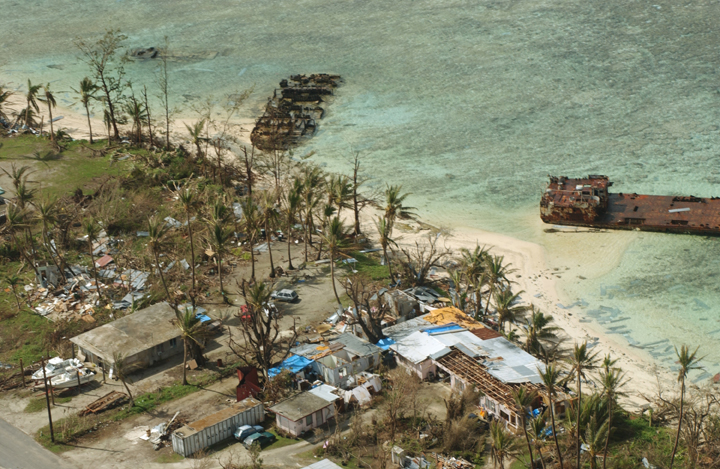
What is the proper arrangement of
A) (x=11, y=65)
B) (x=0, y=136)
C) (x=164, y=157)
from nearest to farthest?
1. (x=164, y=157)
2. (x=0, y=136)
3. (x=11, y=65)

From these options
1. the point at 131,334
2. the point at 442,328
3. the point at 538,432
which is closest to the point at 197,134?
the point at 131,334

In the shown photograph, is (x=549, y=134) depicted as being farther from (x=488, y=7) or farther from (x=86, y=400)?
(x=86, y=400)

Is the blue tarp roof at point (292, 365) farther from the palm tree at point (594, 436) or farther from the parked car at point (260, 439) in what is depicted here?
the palm tree at point (594, 436)

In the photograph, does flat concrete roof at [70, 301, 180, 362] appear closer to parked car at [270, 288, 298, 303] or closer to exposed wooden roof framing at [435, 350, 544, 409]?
parked car at [270, 288, 298, 303]

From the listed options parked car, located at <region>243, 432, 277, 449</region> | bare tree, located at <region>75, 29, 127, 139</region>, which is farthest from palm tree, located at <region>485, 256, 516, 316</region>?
bare tree, located at <region>75, 29, 127, 139</region>

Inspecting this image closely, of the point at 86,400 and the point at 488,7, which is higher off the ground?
the point at 488,7

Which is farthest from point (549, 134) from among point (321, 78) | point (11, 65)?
point (11, 65)

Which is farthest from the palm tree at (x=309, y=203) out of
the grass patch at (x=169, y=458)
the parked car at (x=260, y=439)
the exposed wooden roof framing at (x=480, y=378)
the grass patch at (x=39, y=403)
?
the grass patch at (x=169, y=458)

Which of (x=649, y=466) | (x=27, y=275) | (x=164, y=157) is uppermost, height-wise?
(x=164, y=157)
